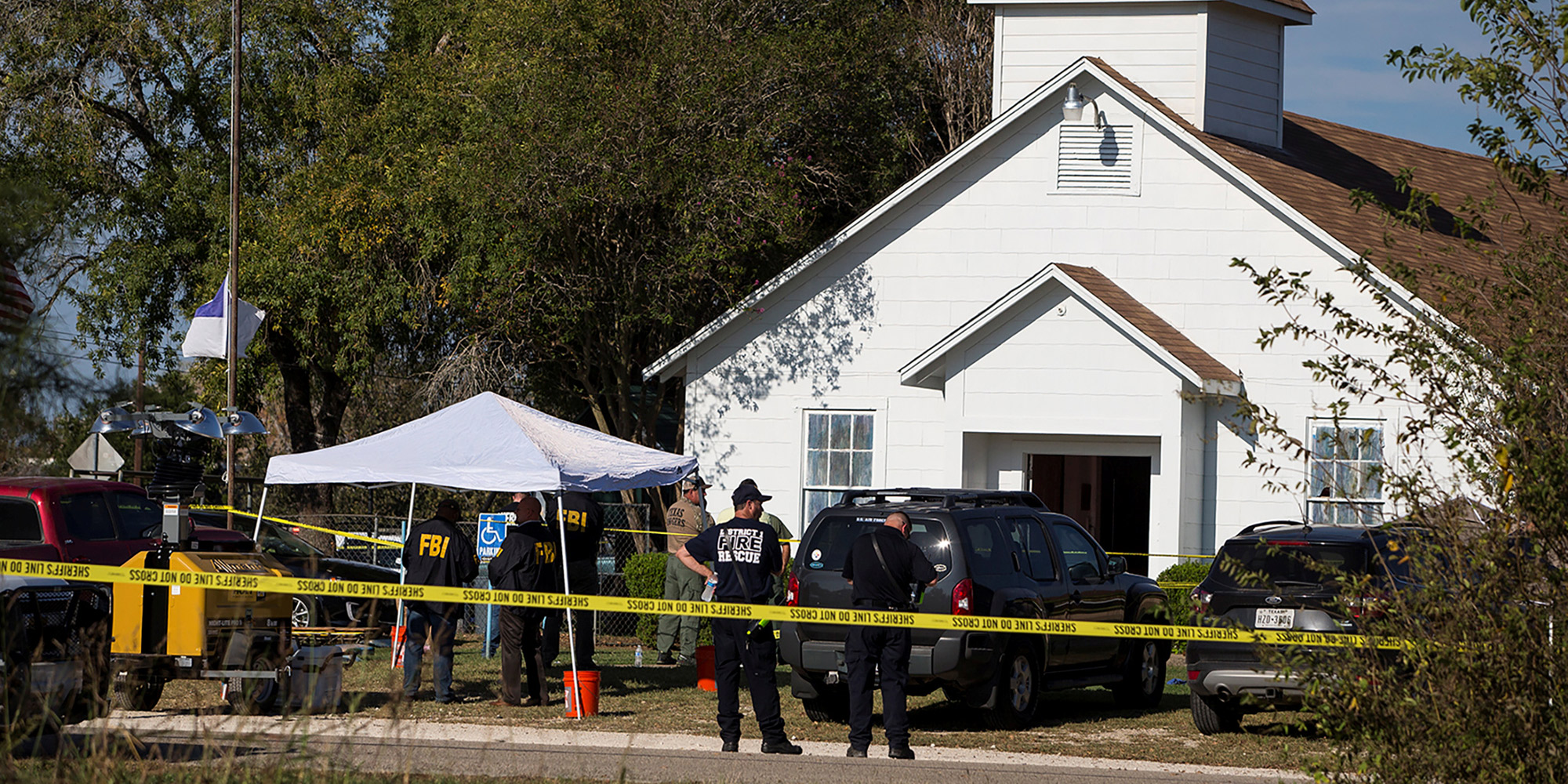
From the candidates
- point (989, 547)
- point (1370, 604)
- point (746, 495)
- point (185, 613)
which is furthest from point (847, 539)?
point (1370, 604)

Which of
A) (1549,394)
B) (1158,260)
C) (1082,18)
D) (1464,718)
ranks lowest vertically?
(1464,718)

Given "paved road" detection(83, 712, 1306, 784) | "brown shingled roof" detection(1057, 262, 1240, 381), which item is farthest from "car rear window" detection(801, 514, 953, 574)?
"brown shingled roof" detection(1057, 262, 1240, 381)

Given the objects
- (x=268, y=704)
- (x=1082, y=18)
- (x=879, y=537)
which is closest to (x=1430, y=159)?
(x=1082, y=18)

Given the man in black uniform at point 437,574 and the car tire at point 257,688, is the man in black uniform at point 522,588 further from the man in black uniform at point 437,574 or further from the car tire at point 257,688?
the car tire at point 257,688

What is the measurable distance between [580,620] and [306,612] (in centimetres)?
458

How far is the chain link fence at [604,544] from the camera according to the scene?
21.5 metres

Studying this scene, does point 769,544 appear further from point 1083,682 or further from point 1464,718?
point 1464,718

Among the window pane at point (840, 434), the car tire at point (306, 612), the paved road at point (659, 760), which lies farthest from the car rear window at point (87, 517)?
the window pane at point (840, 434)

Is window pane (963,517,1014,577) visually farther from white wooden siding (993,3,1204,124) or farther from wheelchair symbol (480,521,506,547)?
white wooden siding (993,3,1204,124)

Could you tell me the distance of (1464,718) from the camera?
7.40 m

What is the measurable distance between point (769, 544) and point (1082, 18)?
12.9 m

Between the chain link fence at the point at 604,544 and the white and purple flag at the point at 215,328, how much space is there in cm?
288

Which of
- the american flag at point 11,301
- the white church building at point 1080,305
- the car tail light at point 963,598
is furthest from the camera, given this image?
the white church building at point 1080,305

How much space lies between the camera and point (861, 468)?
21344 mm
